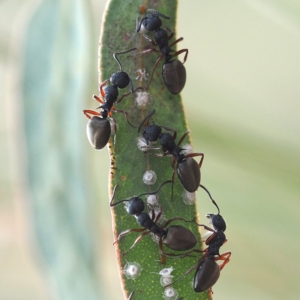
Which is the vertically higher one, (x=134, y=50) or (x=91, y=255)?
(x=134, y=50)

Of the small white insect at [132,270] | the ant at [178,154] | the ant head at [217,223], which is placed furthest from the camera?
the ant head at [217,223]

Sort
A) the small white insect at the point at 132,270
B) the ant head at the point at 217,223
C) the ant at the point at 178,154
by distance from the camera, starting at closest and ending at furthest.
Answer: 1. the small white insect at the point at 132,270
2. the ant at the point at 178,154
3. the ant head at the point at 217,223

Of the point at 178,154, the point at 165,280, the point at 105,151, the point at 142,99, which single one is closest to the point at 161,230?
the point at 165,280

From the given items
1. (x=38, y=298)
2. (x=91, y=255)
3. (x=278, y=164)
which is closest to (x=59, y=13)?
(x=91, y=255)

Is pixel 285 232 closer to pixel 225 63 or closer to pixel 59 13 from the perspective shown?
pixel 225 63

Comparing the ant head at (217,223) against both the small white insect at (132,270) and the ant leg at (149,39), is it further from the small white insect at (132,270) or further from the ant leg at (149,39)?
the ant leg at (149,39)

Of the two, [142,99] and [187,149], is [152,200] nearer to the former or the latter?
[187,149]

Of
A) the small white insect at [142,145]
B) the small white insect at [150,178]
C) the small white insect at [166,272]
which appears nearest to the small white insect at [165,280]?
the small white insect at [166,272]

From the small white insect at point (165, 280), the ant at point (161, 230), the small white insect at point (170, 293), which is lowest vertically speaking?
the small white insect at point (170, 293)
